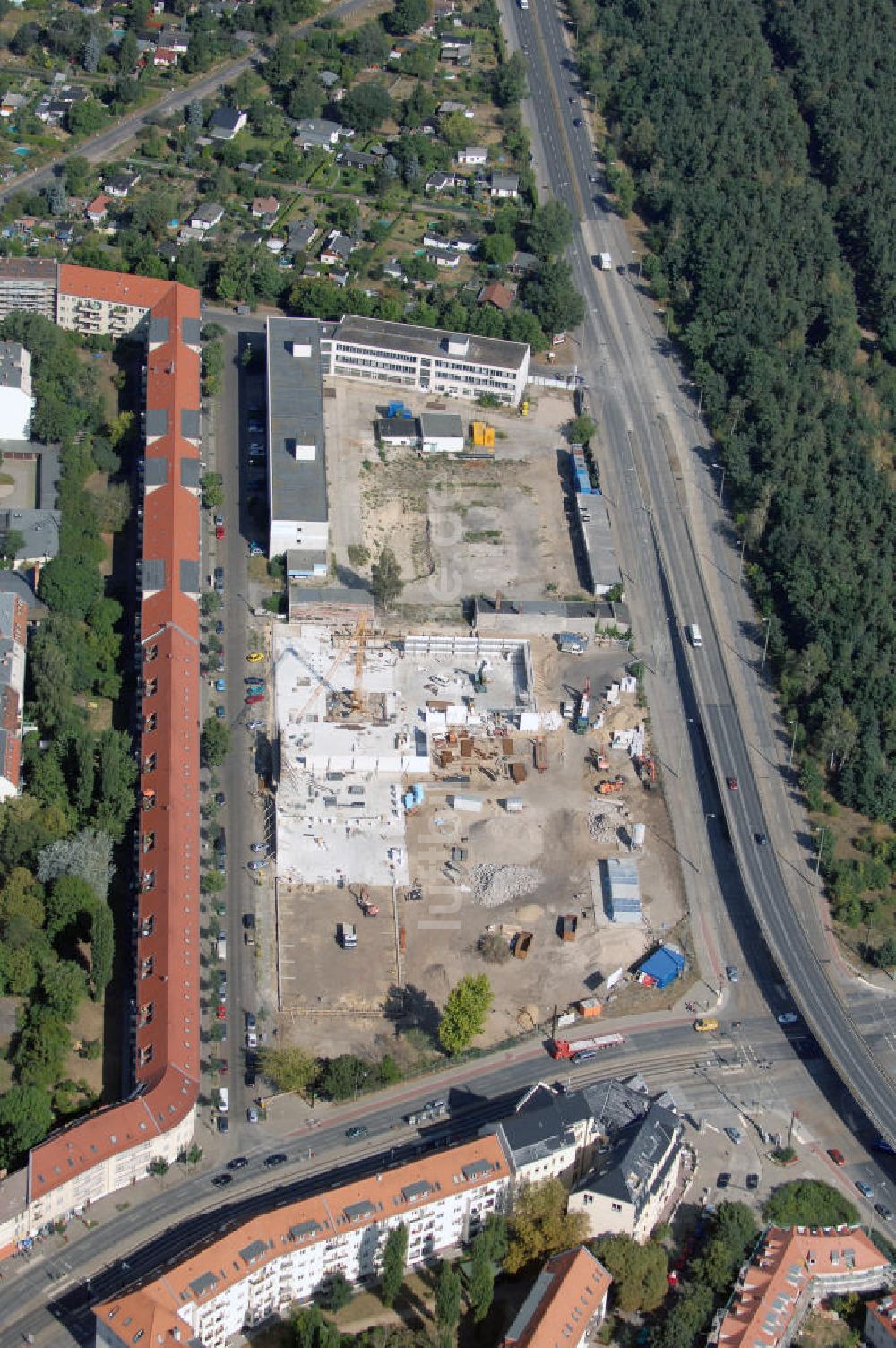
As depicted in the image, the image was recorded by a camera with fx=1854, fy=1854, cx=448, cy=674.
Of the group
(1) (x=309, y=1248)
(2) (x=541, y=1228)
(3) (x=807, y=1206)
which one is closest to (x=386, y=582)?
(2) (x=541, y=1228)

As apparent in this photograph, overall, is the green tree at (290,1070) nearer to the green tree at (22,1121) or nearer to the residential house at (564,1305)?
the green tree at (22,1121)

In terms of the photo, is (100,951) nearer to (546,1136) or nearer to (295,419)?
(546,1136)

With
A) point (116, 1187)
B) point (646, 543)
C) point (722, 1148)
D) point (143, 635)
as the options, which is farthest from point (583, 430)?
point (116, 1187)

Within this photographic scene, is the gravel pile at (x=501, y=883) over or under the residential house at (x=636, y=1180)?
under

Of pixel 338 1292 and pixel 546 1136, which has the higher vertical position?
pixel 546 1136

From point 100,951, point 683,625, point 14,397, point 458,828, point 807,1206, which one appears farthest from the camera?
point 14,397

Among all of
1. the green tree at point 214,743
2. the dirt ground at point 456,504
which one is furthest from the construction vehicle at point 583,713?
the green tree at point 214,743

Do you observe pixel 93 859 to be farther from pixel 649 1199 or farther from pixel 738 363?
pixel 738 363
